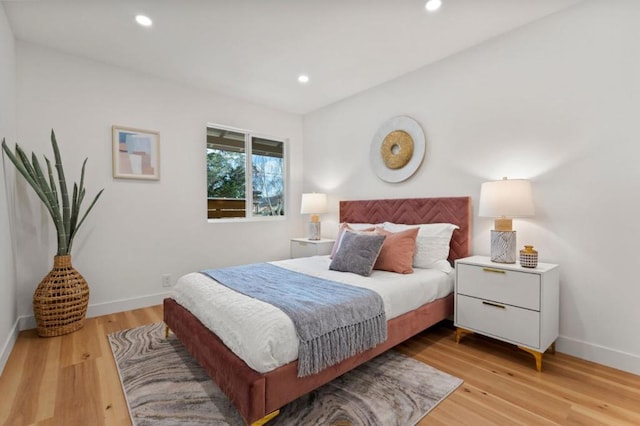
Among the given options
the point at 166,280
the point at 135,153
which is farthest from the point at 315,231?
the point at 135,153

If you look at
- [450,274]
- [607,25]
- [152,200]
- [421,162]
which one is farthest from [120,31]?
[607,25]

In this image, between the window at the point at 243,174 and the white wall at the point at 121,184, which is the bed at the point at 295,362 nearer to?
the white wall at the point at 121,184

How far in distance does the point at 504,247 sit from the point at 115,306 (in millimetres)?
3741

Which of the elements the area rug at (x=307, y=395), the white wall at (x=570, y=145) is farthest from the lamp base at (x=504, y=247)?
the area rug at (x=307, y=395)

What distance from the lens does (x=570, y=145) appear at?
7.35ft

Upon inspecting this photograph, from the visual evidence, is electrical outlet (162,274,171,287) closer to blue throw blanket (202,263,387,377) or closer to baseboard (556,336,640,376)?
blue throw blanket (202,263,387,377)

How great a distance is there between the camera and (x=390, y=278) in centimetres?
232

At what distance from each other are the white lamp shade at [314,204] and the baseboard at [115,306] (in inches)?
79.2

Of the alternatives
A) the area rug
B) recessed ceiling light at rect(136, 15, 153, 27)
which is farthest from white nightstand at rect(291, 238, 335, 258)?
recessed ceiling light at rect(136, 15, 153, 27)

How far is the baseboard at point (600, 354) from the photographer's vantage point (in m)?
1.99

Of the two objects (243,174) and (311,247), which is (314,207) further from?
(243,174)

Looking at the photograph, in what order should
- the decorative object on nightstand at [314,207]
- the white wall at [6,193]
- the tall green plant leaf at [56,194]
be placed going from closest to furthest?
the white wall at [6,193]
the tall green plant leaf at [56,194]
the decorative object on nightstand at [314,207]

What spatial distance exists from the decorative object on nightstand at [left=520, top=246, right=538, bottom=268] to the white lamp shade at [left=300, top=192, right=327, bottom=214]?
96.0 inches

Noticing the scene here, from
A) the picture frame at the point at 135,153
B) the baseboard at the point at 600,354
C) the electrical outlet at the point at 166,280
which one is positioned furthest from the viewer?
the electrical outlet at the point at 166,280
